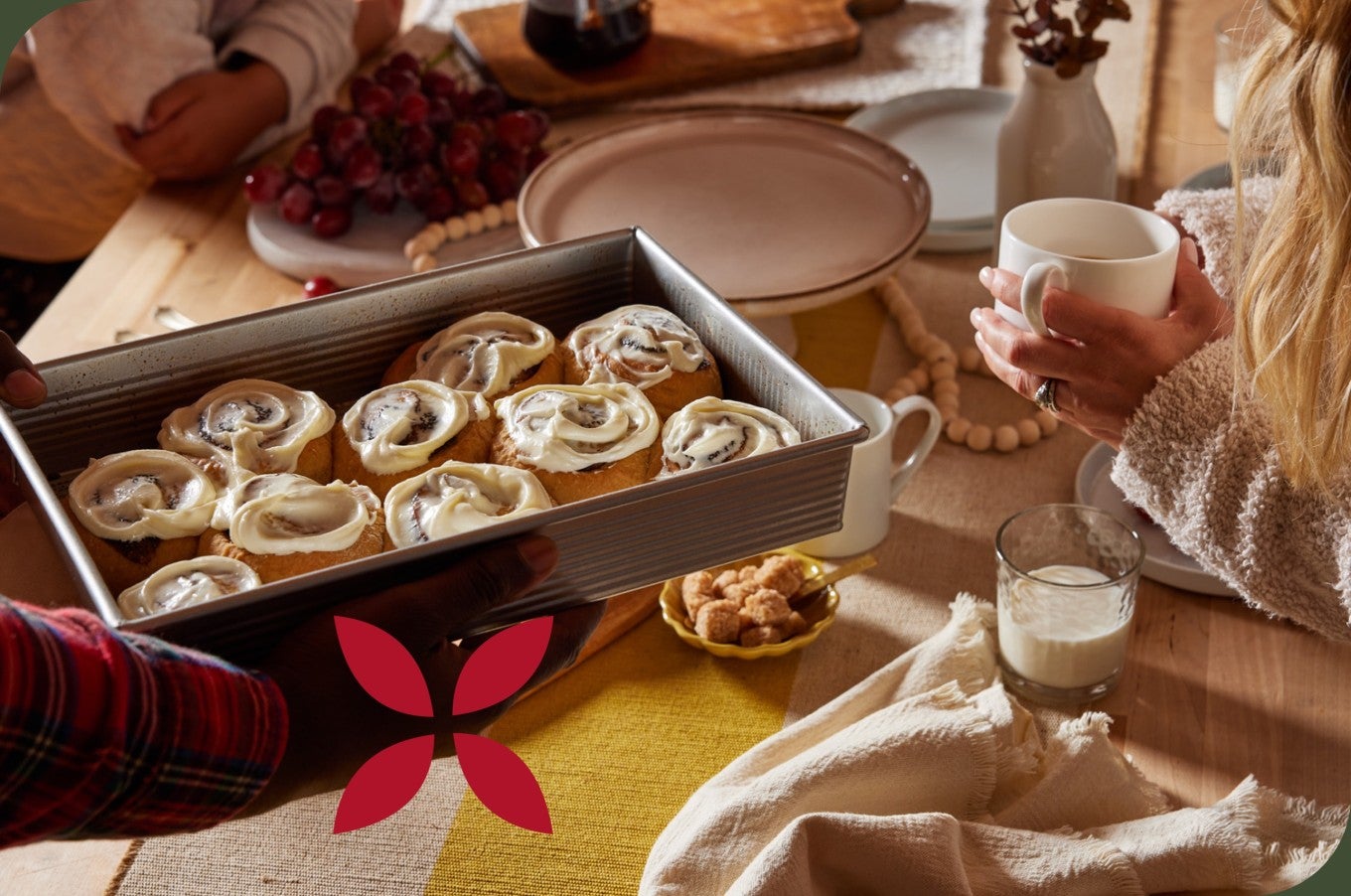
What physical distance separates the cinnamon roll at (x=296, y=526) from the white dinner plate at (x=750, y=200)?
0.55m

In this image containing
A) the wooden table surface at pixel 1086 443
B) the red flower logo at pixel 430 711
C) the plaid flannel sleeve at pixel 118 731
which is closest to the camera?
the plaid flannel sleeve at pixel 118 731

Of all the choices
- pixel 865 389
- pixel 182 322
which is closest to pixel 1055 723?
pixel 865 389

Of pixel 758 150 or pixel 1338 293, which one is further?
pixel 758 150

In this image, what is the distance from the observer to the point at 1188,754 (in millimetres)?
1053

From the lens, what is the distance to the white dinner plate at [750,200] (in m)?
1.43

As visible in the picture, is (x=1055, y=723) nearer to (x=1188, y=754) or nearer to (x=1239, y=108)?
(x=1188, y=754)

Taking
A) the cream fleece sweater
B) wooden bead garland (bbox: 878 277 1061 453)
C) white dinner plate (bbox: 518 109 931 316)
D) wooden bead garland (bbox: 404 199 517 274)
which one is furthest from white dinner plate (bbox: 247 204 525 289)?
the cream fleece sweater

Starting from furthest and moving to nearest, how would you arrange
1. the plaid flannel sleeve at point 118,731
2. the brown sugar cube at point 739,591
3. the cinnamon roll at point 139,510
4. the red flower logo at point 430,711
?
the brown sugar cube at point 739,591 < the cinnamon roll at point 139,510 < the red flower logo at point 430,711 < the plaid flannel sleeve at point 118,731

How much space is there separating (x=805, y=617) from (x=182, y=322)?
83 cm

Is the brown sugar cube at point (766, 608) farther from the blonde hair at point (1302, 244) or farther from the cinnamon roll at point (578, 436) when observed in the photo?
the blonde hair at point (1302, 244)

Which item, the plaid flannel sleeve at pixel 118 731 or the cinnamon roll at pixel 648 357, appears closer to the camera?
the plaid flannel sleeve at pixel 118 731

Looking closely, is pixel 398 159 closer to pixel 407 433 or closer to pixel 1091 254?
pixel 407 433

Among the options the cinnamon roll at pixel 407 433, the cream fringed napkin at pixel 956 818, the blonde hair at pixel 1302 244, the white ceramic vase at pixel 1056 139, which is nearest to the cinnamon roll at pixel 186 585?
the cinnamon roll at pixel 407 433

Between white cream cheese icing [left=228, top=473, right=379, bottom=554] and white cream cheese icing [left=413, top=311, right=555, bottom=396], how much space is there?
0.14 m
